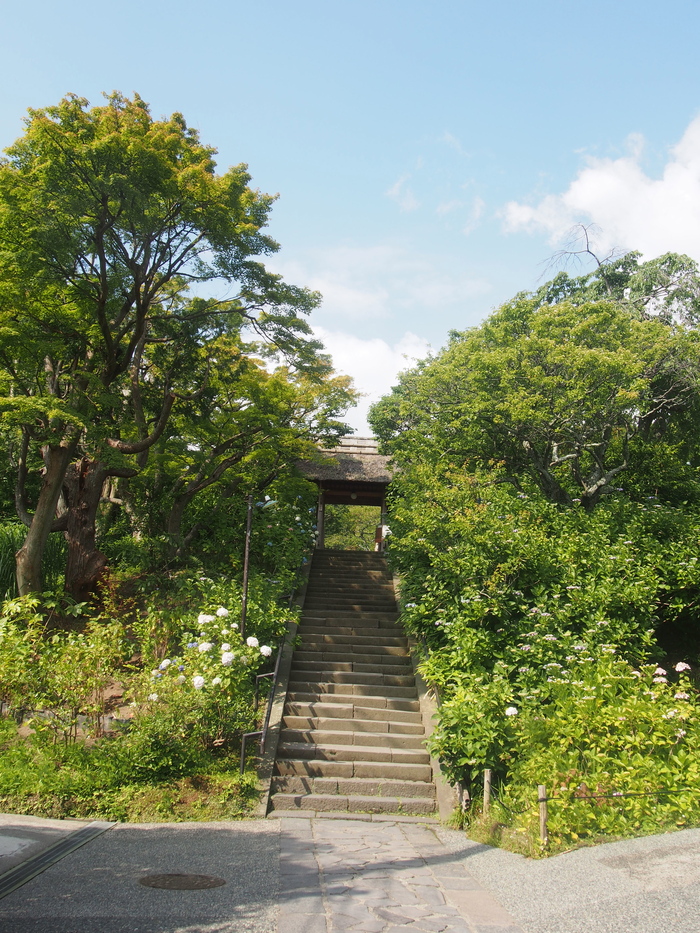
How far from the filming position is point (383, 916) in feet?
14.5

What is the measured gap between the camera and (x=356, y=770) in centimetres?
823

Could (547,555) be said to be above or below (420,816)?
above

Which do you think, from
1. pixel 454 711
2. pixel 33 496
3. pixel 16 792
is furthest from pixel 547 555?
pixel 33 496

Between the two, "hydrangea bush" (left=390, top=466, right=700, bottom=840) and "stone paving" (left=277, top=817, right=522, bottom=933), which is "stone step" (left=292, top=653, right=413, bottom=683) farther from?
"stone paving" (left=277, top=817, right=522, bottom=933)

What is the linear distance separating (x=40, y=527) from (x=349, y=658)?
5.50 meters

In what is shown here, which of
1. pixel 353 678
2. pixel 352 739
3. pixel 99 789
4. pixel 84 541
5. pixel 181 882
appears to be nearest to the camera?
pixel 181 882

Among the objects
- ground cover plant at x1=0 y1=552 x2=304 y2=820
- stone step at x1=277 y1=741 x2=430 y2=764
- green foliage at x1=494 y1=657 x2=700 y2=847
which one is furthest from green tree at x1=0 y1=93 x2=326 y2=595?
green foliage at x1=494 y1=657 x2=700 y2=847

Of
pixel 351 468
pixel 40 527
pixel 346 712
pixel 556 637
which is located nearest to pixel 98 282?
pixel 40 527

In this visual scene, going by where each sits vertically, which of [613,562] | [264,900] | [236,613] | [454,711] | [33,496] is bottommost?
[264,900]

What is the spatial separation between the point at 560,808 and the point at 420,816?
242 centimetres

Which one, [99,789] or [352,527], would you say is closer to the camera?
[99,789]

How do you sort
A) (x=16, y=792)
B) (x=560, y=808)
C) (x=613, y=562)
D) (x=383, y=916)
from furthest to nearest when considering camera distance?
(x=613, y=562) → (x=16, y=792) → (x=560, y=808) → (x=383, y=916)

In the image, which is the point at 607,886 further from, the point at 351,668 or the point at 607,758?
the point at 351,668

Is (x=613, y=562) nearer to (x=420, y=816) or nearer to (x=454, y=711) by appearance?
(x=454, y=711)
